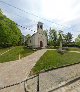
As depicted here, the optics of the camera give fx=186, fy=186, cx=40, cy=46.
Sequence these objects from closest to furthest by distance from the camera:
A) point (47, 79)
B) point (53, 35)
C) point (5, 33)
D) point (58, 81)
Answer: point (58, 81)
point (47, 79)
point (5, 33)
point (53, 35)

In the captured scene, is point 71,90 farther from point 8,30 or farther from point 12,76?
point 8,30

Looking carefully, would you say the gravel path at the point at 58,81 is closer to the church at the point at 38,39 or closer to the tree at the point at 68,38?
the church at the point at 38,39

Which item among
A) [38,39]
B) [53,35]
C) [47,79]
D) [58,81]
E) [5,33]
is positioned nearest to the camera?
[58,81]

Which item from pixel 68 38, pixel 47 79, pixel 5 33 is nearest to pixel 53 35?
pixel 68 38

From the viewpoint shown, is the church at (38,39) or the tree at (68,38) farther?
the tree at (68,38)

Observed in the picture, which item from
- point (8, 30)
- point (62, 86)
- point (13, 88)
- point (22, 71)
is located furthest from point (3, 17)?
point (62, 86)

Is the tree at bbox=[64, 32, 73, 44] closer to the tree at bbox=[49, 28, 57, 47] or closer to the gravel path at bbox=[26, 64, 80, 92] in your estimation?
the tree at bbox=[49, 28, 57, 47]

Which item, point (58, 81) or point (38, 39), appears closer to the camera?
point (58, 81)

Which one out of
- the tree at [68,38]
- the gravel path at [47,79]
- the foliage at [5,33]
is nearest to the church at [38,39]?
the foliage at [5,33]

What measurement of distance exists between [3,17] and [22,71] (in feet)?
101

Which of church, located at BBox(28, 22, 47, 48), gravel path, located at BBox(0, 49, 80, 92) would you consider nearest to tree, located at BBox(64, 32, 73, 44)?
church, located at BBox(28, 22, 47, 48)

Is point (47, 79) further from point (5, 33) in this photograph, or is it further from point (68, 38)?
point (68, 38)

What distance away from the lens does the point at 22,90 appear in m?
16.3

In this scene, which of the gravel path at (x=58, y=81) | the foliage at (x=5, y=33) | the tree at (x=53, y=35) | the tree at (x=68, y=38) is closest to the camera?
the gravel path at (x=58, y=81)
